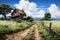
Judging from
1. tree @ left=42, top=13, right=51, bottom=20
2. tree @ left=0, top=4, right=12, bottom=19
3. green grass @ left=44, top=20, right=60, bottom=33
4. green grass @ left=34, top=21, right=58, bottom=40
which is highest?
tree @ left=0, top=4, right=12, bottom=19

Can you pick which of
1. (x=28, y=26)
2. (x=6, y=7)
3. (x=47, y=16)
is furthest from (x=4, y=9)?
(x=47, y=16)

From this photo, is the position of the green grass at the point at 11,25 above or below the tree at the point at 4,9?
below

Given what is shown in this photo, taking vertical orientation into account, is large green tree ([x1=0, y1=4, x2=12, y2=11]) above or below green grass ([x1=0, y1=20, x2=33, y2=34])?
above

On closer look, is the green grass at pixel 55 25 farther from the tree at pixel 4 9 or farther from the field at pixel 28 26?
the tree at pixel 4 9

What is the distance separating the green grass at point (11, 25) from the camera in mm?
2829

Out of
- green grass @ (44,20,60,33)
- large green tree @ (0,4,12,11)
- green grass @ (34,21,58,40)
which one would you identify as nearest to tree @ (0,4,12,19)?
large green tree @ (0,4,12,11)

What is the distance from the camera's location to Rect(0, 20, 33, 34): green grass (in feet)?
9.28

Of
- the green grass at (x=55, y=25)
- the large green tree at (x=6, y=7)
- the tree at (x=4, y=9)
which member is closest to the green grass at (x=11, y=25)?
the tree at (x=4, y=9)

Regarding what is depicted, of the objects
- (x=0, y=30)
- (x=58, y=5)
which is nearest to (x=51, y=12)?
(x=58, y=5)

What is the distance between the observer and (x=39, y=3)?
3012mm

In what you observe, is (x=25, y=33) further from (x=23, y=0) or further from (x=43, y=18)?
(x=23, y=0)

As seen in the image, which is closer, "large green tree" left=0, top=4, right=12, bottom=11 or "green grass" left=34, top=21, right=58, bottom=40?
"green grass" left=34, top=21, right=58, bottom=40

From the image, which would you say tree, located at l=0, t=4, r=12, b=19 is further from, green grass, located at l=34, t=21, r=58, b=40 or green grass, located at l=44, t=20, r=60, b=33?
green grass, located at l=44, t=20, r=60, b=33

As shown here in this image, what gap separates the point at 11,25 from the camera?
2912 mm
